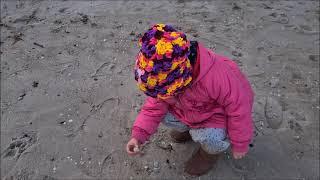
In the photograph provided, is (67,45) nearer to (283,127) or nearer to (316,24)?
(283,127)

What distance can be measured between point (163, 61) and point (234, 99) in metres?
0.47

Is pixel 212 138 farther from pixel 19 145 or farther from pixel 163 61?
pixel 19 145

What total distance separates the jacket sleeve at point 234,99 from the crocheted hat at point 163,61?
0.23 m

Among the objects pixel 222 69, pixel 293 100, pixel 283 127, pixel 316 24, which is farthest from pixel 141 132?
pixel 316 24

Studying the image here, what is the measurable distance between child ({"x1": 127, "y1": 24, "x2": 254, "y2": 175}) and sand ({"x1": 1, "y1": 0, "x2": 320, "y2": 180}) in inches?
16.4

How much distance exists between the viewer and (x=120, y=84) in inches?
125

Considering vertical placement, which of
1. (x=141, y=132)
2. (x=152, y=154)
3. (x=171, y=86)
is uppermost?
(x=171, y=86)

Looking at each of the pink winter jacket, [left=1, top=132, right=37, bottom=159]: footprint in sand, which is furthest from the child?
[left=1, top=132, right=37, bottom=159]: footprint in sand

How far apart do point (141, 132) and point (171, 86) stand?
21.7 inches

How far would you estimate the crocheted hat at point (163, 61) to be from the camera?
1.67m

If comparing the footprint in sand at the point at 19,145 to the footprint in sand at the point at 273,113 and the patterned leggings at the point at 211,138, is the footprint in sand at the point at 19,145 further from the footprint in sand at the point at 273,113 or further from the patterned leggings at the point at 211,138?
the footprint in sand at the point at 273,113

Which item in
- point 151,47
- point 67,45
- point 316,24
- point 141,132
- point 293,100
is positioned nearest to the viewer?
point 151,47

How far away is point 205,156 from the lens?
2.38 meters

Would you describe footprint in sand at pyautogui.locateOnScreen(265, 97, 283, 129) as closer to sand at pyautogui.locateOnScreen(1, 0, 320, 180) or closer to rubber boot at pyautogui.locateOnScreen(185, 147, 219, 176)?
sand at pyautogui.locateOnScreen(1, 0, 320, 180)
